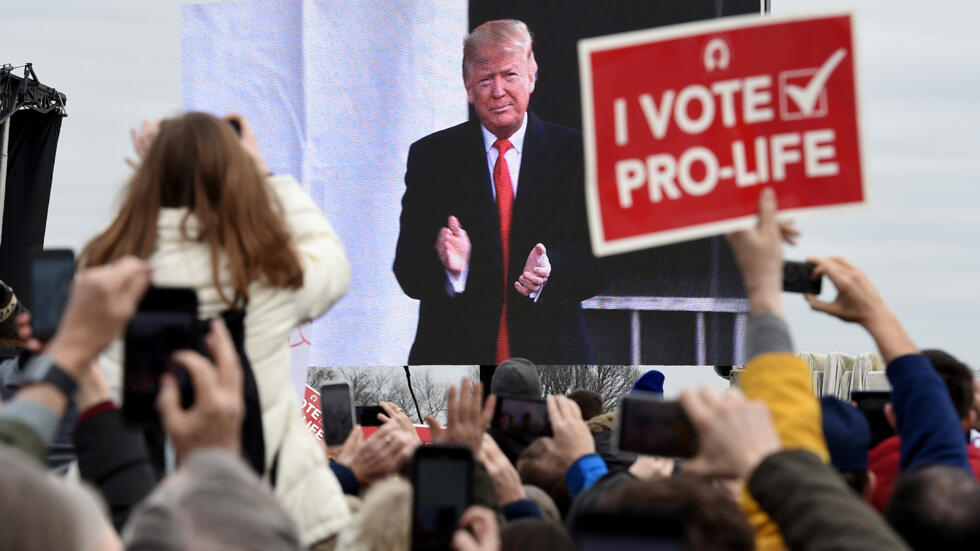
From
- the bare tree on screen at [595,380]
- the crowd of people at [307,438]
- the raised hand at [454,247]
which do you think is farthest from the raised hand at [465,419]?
the bare tree on screen at [595,380]

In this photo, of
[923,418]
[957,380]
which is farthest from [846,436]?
[957,380]

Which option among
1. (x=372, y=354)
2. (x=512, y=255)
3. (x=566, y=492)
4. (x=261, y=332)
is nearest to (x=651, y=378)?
(x=566, y=492)

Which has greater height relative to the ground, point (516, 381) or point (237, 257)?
point (237, 257)

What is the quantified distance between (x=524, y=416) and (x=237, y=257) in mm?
772

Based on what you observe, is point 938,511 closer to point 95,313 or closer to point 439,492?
point 439,492

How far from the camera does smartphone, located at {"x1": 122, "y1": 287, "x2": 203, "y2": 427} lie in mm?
1495

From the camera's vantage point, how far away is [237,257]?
73.6 inches

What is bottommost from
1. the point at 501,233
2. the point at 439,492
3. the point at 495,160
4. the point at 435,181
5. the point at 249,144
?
the point at 439,492

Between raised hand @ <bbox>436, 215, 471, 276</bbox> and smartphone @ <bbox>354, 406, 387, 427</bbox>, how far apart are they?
5213 millimetres

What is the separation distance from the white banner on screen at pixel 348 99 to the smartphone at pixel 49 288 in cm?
693

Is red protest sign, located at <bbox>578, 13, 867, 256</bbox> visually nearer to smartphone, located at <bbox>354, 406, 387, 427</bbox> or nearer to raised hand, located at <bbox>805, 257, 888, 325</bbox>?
raised hand, located at <bbox>805, 257, 888, 325</bbox>

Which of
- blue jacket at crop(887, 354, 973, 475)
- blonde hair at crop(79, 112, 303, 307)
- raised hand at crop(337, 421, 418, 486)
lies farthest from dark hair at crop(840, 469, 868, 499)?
blonde hair at crop(79, 112, 303, 307)

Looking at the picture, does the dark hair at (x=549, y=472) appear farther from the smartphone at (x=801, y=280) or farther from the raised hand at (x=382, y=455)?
the smartphone at (x=801, y=280)

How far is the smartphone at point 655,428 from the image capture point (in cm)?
156
